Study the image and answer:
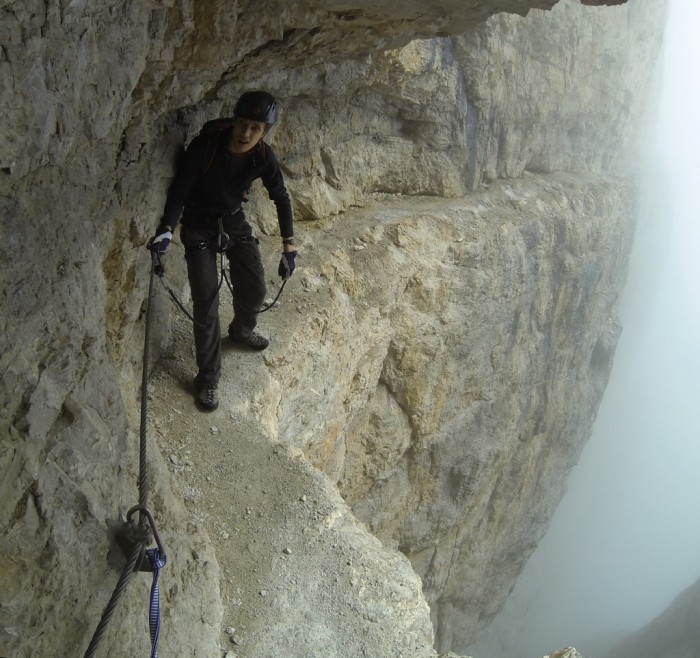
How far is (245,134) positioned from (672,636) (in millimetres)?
17483

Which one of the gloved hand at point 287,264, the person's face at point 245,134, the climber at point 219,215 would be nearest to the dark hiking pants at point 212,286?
the climber at point 219,215

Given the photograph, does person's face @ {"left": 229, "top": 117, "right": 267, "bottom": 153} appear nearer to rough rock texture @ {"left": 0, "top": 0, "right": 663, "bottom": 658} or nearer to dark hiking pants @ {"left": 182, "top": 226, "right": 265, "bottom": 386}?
rough rock texture @ {"left": 0, "top": 0, "right": 663, "bottom": 658}

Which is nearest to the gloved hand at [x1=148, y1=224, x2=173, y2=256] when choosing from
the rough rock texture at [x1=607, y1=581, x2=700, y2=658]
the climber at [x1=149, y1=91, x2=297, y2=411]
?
the climber at [x1=149, y1=91, x2=297, y2=411]

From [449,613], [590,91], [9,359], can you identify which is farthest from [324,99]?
[449,613]

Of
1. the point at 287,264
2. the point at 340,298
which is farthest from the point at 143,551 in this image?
the point at 340,298

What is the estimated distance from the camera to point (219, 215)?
15.2 feet

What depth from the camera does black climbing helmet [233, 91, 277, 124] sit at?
154 inches

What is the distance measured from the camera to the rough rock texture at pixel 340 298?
254 cm

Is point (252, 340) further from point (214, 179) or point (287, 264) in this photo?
point (214, 179)

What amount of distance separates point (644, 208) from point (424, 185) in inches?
581

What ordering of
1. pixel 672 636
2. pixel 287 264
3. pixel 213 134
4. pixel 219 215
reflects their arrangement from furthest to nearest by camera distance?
1. pixel 672 636
2. pixel 287 264
3. pixel 219 215
4. pixel 213 134

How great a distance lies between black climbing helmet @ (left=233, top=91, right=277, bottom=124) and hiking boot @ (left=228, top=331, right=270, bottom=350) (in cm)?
231

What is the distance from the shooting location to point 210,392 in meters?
5.02

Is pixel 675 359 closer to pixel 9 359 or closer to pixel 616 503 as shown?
pixel 616 503
